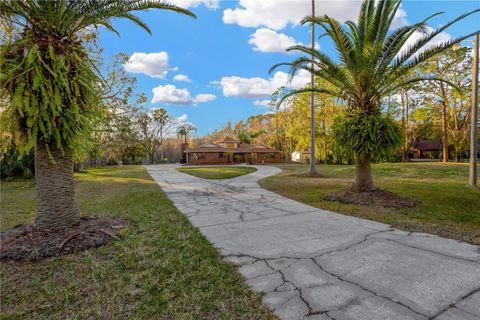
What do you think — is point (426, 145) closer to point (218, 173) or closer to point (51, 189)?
point (218, 173)

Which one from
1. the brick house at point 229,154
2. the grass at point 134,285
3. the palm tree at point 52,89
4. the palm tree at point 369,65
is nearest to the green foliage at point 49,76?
the palm tree at point 52,89

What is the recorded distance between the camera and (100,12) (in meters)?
4.14

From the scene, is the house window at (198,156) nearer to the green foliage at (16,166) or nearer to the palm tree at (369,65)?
the green foliage at (16,166)

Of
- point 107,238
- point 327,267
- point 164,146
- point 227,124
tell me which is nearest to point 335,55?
point 327,267

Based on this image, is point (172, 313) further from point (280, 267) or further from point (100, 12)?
point (100, 12)

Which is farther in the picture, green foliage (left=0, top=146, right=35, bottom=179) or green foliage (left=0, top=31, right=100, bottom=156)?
green foliage (left=0, top=146, right=35, bottom=179)

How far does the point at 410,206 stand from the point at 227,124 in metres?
62.1

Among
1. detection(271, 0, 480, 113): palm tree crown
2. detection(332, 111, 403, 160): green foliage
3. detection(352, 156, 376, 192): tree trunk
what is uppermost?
detection(271, 0, 480, 113): palm tree crown

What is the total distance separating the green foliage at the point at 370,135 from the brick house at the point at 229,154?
3040 centimetres

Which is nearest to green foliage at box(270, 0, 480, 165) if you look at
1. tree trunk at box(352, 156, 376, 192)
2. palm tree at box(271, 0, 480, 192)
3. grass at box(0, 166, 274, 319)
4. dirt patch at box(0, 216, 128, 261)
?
palm tree at box(271, 0, 480, 192)

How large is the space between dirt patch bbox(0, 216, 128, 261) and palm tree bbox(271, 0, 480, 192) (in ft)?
21.9

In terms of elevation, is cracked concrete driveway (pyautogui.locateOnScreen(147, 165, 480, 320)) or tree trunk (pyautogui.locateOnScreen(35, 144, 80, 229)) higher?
tree trunk (pyautogui.locateOnScreen(35, 144, 80, 229))

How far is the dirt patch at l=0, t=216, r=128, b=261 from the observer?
10.6ft

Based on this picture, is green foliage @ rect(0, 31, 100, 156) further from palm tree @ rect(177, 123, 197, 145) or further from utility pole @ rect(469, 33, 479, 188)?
palm tree @ rect(177, 123, 197, 145)
